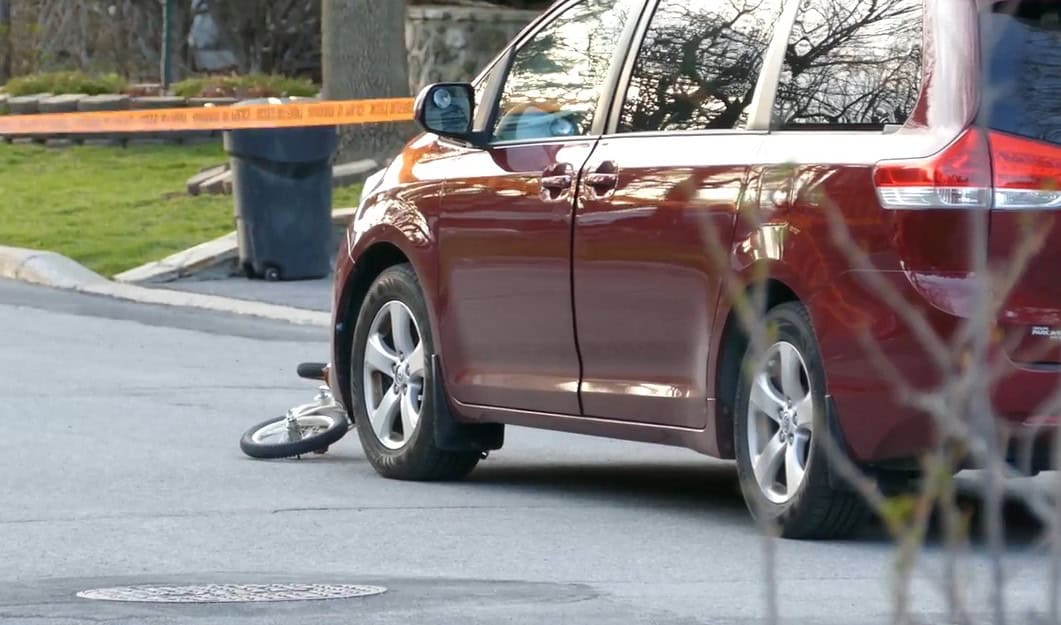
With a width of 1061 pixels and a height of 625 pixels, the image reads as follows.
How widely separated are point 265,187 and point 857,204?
1090cm

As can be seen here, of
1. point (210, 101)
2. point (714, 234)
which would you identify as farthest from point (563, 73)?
point (210, 101)

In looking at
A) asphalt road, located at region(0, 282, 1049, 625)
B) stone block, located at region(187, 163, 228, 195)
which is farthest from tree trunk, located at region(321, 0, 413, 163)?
asphalt road, located at region(0, 282, 1049, 625)

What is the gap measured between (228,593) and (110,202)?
1545 cm

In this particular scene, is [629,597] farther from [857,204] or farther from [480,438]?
[480,438]

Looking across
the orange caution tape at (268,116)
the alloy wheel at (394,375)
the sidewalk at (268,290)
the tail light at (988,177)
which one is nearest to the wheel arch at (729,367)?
the tail light at (988,177)

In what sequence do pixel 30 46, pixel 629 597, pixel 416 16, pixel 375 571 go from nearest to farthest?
pixel 629 597
pixel 375 571
pixel 416 16
pixel 30 46

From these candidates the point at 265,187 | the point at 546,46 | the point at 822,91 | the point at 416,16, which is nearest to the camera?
the point at 822,91

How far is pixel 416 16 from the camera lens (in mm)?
24609

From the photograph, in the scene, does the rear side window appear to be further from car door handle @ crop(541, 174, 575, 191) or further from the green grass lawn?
the green grass lawn

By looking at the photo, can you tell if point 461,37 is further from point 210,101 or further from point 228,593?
point 228,593

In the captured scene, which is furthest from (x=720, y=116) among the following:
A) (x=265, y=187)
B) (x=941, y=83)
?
(x=265, y=187)

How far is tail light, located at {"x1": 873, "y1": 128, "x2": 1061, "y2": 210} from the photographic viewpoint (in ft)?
19.6

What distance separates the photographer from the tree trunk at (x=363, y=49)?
2111 centimetres

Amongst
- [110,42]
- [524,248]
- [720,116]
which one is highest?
[720,116]
